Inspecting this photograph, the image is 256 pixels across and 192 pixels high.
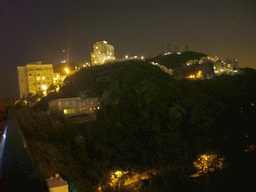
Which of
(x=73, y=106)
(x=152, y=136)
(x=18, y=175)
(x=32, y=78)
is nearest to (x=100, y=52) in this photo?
(x=32, y=78)

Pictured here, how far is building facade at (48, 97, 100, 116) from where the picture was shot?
64.1ft

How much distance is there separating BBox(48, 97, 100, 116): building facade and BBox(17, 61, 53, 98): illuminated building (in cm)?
1677

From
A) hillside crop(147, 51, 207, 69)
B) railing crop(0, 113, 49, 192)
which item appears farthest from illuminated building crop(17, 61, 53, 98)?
hillside crop(147, 51, 207, 69)

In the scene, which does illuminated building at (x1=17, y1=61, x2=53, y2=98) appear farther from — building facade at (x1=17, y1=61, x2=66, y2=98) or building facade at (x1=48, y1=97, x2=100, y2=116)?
building facade at (x1=48, y1=97, x2=100, y2=116)

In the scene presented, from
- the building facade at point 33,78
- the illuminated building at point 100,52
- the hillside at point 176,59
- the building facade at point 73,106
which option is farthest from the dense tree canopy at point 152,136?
the hillside at point 176,59

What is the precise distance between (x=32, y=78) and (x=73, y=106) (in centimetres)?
1956

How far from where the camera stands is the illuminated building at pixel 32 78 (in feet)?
112

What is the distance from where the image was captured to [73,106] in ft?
66.7

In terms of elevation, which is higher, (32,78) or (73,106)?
(32,78)

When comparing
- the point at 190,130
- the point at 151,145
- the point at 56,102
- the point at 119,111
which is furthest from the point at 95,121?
the point at 190,130

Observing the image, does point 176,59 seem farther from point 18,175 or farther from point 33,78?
point 18,175

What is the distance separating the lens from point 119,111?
20.8 metres

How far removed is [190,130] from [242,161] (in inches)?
265

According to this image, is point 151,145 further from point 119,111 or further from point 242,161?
point 242,161
